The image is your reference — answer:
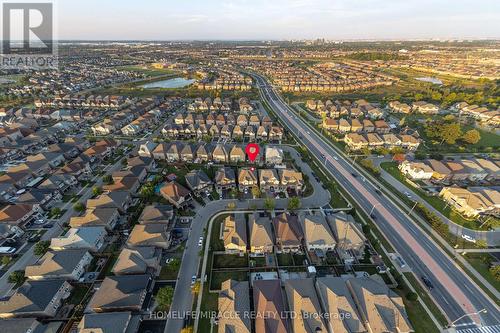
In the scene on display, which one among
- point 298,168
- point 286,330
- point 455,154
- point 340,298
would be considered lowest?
point 286,330

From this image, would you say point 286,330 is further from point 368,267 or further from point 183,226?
point 183,226

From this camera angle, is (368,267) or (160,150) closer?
(368,267)

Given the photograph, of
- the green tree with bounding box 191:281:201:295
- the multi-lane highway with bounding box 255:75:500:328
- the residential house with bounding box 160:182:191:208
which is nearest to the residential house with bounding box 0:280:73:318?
the green tree with bounding box 191:281:201:295

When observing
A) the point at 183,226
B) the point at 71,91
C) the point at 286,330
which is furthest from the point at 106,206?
the point at 71,91

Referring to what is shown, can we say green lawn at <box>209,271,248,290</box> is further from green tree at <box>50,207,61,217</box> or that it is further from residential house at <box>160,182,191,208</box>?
green tree at <box>50,207,61,217</box>

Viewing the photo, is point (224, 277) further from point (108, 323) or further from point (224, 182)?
point (224, 182)
